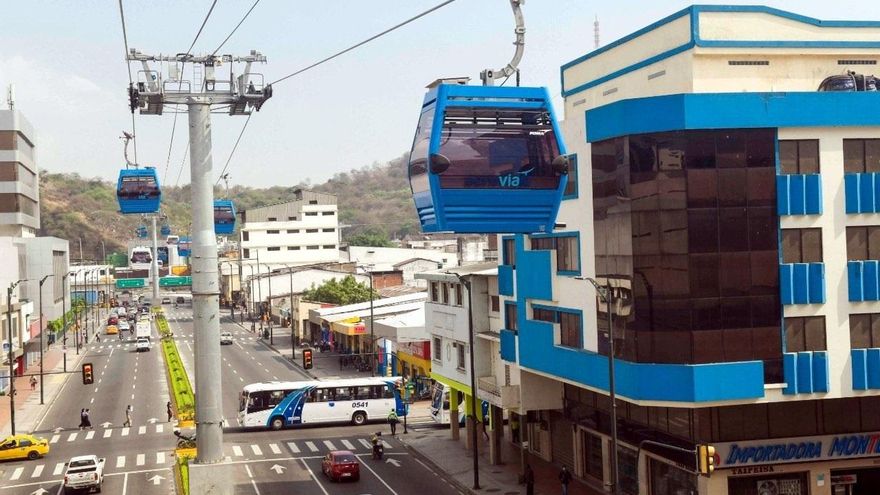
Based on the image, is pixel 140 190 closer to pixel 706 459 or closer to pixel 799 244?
pixel 799 244

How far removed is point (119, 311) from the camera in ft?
603

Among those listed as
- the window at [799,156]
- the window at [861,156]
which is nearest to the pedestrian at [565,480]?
the window at [799,156]

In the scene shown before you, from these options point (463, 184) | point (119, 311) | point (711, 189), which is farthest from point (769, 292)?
point (119, 311)

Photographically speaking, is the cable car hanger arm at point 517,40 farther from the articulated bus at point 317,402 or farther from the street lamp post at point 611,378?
the articulated bus at point 317,402

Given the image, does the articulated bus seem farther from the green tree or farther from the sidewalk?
the green tree

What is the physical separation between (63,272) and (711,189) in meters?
113

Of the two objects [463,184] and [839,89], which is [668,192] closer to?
[839,89]

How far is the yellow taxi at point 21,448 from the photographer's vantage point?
56.2 meters

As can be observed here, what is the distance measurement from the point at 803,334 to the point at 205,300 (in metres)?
20.6

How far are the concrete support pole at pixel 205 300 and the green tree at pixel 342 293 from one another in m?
104

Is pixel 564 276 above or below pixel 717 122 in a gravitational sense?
below

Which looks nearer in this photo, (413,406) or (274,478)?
(274,478)

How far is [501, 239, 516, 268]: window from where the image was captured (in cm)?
4819

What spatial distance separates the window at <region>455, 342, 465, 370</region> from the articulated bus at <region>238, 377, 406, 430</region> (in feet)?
33.6
